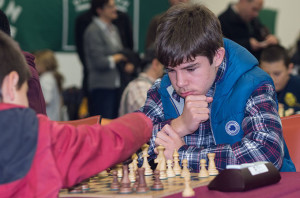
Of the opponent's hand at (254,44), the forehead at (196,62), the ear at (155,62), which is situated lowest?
the forehead at (196,62)

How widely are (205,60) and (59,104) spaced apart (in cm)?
442

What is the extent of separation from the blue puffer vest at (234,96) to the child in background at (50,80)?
13.7 feet

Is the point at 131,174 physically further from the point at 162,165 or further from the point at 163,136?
the point at 163,136

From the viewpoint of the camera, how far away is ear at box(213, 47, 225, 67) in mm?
2014

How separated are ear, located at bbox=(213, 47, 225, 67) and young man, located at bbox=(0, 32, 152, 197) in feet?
2.55

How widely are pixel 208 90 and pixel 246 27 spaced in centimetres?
334

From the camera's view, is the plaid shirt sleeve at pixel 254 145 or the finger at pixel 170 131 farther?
the finger at pixel 170 131

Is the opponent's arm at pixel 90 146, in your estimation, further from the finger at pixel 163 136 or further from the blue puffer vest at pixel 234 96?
the blue puffer vest at pixel 234 96

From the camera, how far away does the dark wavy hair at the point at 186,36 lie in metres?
1.91

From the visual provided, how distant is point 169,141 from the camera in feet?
6.23

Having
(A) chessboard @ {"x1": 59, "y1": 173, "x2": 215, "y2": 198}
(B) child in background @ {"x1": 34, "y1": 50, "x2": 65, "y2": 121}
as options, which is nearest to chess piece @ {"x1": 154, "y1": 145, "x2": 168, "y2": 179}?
(A) chessboard @ {"x1": 59, "y1": 173, "x2": 215, "y2": 198}

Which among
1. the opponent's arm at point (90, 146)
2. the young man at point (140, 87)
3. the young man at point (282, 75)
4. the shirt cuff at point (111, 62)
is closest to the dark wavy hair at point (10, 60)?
the opponent's arm at point (90, 146)

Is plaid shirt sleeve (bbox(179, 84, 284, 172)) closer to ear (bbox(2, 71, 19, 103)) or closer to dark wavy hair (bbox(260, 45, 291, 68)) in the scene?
ear (bbox(2, 71, 19, 103))

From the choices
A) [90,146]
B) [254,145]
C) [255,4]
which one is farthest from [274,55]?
[90,146]
